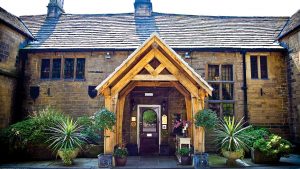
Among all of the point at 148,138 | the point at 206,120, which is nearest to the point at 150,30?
the point at 148,138

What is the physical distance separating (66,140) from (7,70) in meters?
5.12

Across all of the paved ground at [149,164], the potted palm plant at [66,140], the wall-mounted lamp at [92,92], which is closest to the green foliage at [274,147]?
the paved ground at [149,164]

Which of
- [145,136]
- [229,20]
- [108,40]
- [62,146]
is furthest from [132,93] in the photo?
[229,20]

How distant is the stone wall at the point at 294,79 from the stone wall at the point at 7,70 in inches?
546

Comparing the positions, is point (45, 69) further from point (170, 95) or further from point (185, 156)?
point (185, 156)

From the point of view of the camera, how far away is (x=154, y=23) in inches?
546

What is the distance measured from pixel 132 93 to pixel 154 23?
16.5ft

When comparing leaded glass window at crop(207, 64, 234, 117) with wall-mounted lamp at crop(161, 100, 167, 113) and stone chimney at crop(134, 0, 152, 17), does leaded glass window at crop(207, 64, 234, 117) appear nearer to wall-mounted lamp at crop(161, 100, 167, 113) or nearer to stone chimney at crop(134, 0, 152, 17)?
wall-mounted lamp at crop(161, 100, 167, 113)

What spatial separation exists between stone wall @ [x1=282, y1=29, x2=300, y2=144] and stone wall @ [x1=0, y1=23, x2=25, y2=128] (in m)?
13.9

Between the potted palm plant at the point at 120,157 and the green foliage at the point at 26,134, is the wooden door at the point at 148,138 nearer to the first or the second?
the potted palm plant at the point at 120,157

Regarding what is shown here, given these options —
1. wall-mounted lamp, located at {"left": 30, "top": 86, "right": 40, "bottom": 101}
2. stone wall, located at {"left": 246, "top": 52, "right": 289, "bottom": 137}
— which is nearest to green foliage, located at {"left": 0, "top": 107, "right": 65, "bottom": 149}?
wall-mounted lamp, located at {"left": 30, "top": 86, "right": 40, "bottom": 101}

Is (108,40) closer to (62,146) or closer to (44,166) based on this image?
(62,146)

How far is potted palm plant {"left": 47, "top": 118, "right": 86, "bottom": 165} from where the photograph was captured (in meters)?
8.37

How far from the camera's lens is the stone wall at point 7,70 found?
10.4 metres
